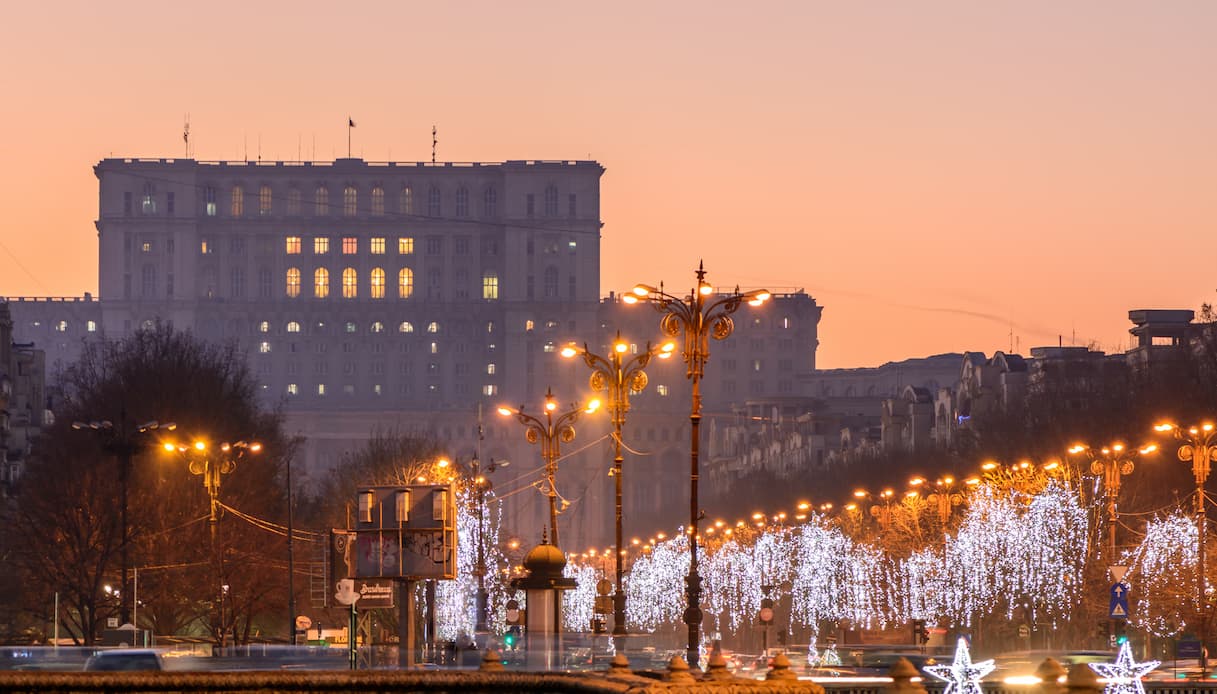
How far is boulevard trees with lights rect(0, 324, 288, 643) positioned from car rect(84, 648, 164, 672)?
3166cm

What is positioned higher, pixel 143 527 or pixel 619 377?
pixel 619 377

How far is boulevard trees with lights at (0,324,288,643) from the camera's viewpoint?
7994 cm

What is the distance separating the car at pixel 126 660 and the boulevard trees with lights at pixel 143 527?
31656 millimetres

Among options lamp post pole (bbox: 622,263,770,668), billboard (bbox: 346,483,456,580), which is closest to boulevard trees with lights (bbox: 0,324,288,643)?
lamp post pole (bbox: 622,263,770,668)

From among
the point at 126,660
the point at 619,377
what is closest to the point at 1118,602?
the point at 619,377

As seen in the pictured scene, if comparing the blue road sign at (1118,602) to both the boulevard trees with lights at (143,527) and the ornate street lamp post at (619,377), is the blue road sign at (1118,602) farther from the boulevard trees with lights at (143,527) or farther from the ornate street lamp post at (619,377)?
the boulevard trees with lights at (143,527)

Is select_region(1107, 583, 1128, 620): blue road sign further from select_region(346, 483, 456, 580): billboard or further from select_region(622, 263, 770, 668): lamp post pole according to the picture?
select_region(346, 483, 456, 580): billboard

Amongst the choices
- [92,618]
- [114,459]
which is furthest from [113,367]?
[92,618]

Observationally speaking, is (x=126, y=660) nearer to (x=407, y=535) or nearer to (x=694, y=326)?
(x=407, y=535)

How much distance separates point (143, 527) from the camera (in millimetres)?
83125

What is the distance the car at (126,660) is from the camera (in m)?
38.9

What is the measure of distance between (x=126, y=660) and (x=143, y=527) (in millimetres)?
44789

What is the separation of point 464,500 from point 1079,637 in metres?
41.2

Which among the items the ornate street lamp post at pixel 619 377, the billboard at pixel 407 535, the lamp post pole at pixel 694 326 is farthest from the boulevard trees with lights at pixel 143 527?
the billboard at pixel 407 535
